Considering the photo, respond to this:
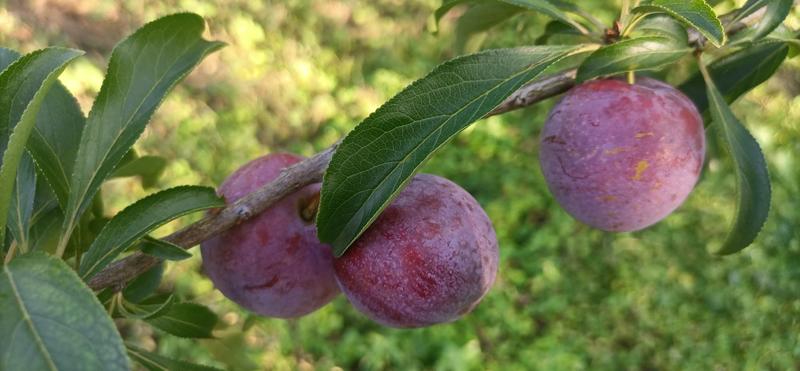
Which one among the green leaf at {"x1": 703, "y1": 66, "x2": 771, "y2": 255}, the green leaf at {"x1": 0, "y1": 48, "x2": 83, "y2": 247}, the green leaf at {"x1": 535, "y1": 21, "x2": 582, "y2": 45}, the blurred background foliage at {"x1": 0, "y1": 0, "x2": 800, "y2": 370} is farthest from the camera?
the blurred background foliage at {"x1": 0, "y1": 0, "x2": 800, "y2": 370}

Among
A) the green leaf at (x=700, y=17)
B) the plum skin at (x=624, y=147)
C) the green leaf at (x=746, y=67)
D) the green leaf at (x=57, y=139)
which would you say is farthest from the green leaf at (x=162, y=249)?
the green leaf at (x=746, y=67)

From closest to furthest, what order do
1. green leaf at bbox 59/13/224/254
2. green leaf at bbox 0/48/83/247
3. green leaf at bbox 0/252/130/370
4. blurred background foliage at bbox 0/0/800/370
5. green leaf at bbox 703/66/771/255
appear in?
green leaf at bbox 0/252/130/370 < green leaf at bbox 0/48/83/247 < green leaf at bbox 59/13/224/254 < green leaf at bbox 703/66/771/255 < blurred background foliage at bbox 0/0/800/370

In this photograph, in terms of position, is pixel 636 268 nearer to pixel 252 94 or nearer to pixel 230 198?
pixel 252 94

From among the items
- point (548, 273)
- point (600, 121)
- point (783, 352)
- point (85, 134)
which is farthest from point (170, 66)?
point (783, 352)

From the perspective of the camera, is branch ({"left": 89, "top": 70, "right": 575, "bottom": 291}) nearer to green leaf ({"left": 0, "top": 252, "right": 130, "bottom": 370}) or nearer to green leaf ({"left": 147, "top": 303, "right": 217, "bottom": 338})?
green leaf ({"left": 147, "top": 303, "right": 217, "bottom": 338})

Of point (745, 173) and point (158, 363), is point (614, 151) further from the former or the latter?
point (158, 363)

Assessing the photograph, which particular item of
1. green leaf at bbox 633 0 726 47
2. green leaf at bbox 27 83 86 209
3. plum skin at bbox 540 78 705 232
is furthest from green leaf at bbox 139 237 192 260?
green leaf at bbox 633 0 726 47
